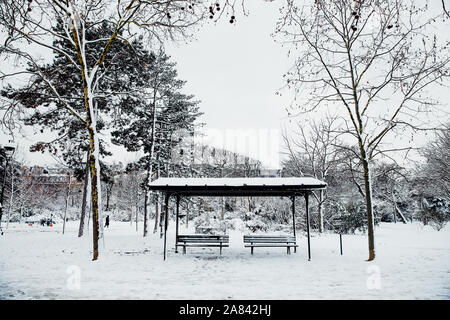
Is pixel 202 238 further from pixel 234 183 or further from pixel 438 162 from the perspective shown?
pixel 438 162

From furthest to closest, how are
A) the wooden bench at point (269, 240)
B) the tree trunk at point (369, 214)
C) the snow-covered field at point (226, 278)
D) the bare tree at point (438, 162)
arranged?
1. the bare tree at point (438, 162)
2. the wooden bench at point (269, 240)
3. the tree trunk at point (369, 214)
4. the snow-covered field at point (226, 278)

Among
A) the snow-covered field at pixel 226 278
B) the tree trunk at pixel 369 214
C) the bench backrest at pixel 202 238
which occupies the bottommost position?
the snow-covered field at pixel 226 278

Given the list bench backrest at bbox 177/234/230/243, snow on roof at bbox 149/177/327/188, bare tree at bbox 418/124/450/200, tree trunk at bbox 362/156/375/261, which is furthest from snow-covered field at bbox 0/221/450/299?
bare tree at bbox 418/124/450/200

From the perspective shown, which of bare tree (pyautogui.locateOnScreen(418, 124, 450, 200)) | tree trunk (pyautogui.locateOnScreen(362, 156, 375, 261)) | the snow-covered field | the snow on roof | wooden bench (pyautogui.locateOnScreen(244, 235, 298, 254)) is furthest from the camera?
bare tree (pyautogui.locateOnScreen(418, 124, 450, 200))

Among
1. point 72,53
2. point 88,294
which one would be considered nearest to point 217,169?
point 72,53

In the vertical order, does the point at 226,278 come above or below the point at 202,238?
below

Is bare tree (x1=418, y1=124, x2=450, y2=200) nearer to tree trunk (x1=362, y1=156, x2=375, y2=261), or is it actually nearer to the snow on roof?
tree trunk (x1=362, y1=156, x2=375, y2=261)

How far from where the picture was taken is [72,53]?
13688 mm

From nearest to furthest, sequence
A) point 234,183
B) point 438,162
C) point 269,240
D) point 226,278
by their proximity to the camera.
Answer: point 226,278
point 234,183
point 269,240
point 438,162

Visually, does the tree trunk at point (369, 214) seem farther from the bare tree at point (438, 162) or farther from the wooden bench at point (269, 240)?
the bare tree at point (438, 162)

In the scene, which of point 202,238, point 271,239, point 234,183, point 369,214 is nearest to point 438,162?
point 369,214

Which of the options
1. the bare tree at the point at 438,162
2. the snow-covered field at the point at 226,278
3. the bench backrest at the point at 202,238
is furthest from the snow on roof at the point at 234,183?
the bare tree at the point at 438,162

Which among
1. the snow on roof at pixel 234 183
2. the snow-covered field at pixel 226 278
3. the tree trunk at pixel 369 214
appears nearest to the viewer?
the snow-covered field at pixel 226 278

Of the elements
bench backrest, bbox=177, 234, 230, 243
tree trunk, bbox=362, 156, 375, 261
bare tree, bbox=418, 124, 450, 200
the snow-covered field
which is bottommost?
the snow-covered field
